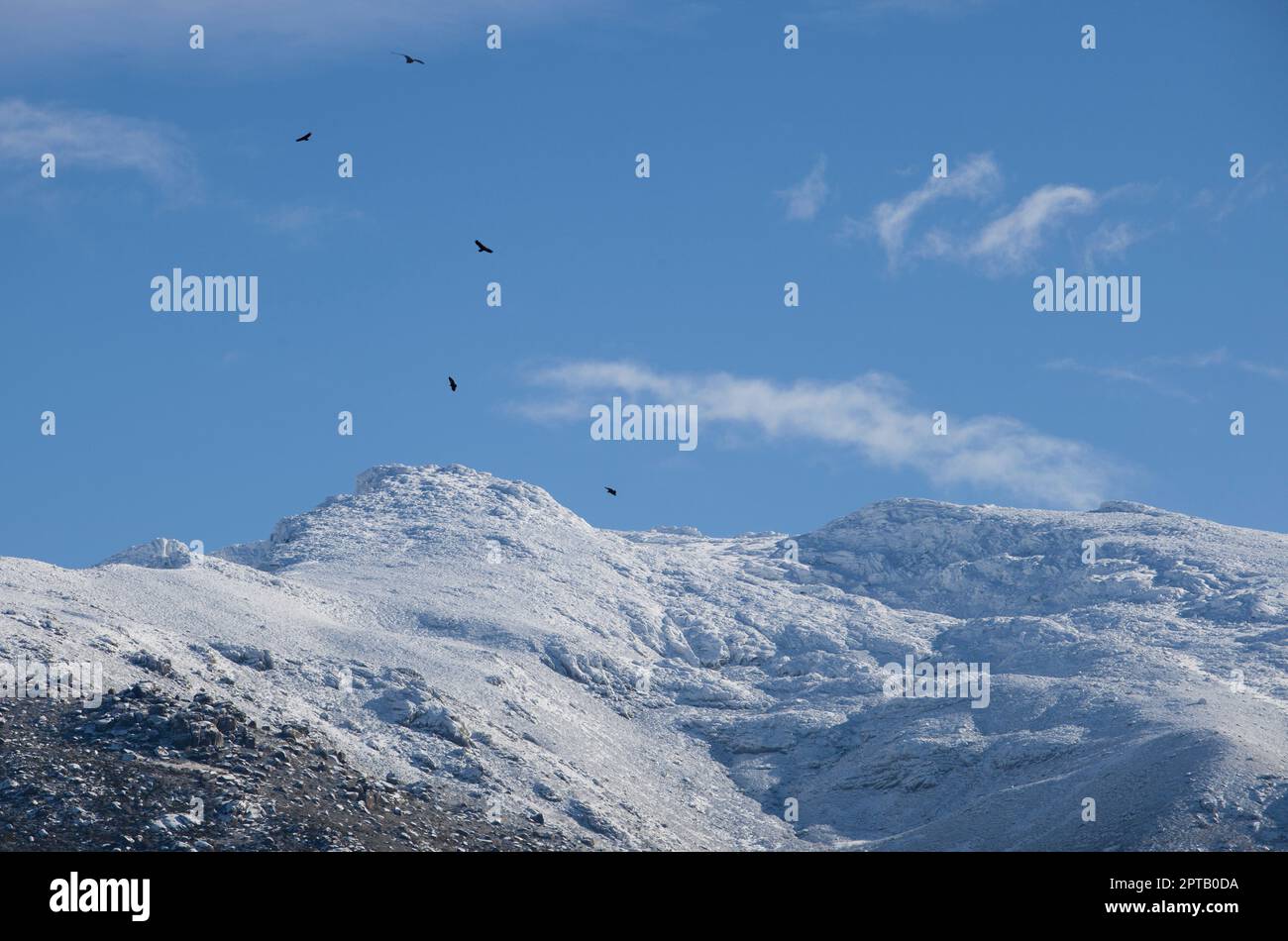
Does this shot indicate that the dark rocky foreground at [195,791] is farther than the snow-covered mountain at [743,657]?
No

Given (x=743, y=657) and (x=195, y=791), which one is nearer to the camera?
(x=195, y=791)

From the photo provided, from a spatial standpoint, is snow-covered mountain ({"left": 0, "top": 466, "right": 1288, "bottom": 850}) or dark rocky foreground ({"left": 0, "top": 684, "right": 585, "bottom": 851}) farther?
snow-covered mountain ({"left": 0, "top": 466, "right": 1288, "bottom": 850})

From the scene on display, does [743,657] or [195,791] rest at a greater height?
[743,657]
